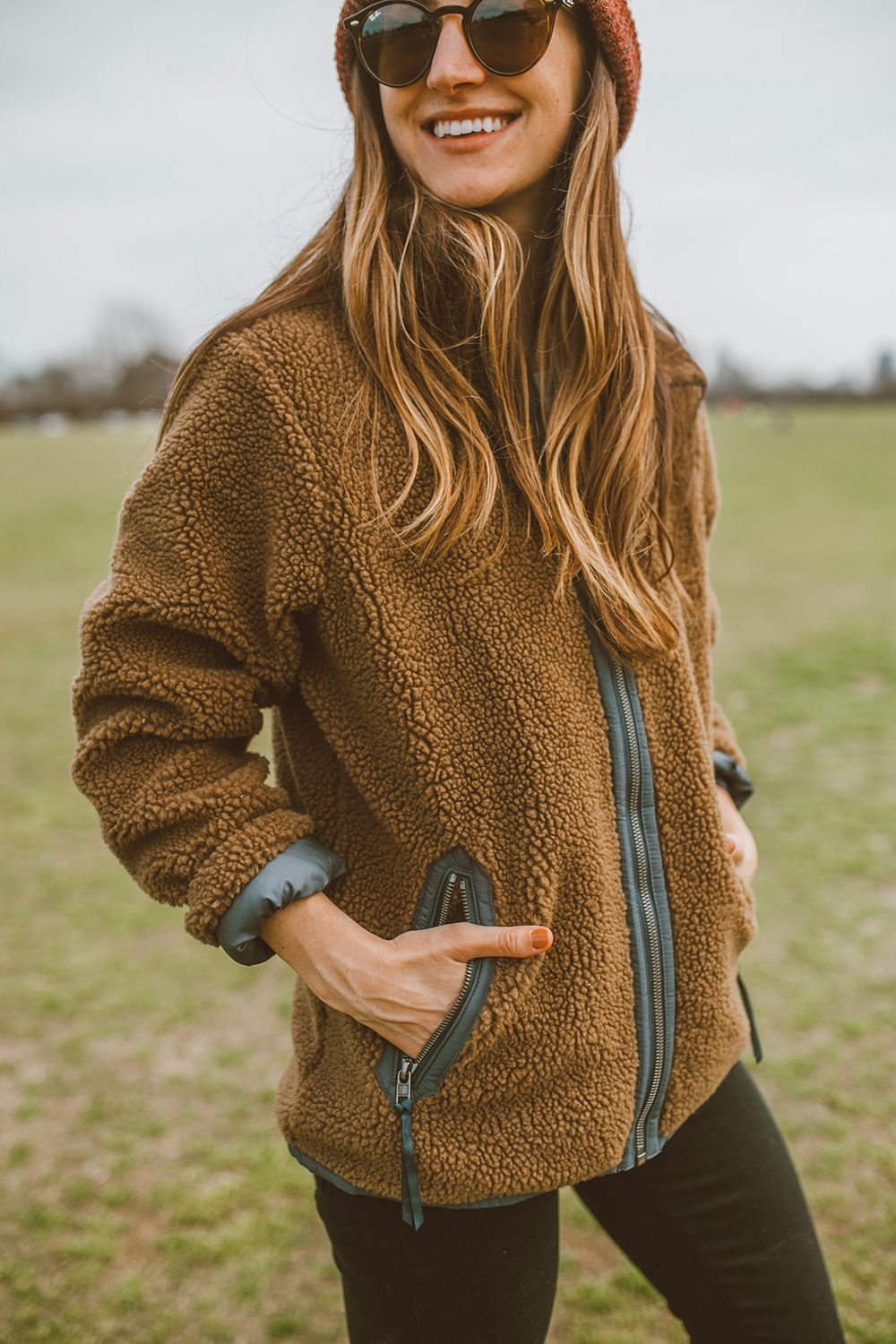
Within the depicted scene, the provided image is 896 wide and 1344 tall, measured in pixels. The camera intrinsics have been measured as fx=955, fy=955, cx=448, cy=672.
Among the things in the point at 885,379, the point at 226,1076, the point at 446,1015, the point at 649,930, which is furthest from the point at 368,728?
the point at 885,379

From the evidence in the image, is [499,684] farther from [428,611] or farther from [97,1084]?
[97,1084]

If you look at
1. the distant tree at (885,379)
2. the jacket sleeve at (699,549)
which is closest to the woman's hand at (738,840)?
the jacket sleeve at (699,549)

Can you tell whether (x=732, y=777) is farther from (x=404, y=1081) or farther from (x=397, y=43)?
(x=397, y=43)

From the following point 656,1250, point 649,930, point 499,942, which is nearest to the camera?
point 499,942

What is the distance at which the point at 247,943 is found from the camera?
49.4 inches

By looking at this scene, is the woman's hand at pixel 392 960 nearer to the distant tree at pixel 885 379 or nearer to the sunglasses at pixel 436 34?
the sunglasses at pixel 436 34

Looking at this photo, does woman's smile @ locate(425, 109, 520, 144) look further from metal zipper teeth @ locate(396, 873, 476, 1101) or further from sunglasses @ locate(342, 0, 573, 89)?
metal zipper teeth @ locate(396, 873, 476, 1101)

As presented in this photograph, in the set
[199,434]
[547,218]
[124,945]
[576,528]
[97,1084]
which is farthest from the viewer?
[124,945]

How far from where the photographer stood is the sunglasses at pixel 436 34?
1.26 m

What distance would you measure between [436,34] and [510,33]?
10 centimetres

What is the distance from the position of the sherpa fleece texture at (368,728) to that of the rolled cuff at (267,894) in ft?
0.06

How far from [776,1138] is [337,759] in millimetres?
977

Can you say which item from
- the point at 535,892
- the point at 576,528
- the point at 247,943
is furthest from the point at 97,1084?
the point at 576,528

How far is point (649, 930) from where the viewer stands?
136 cm
